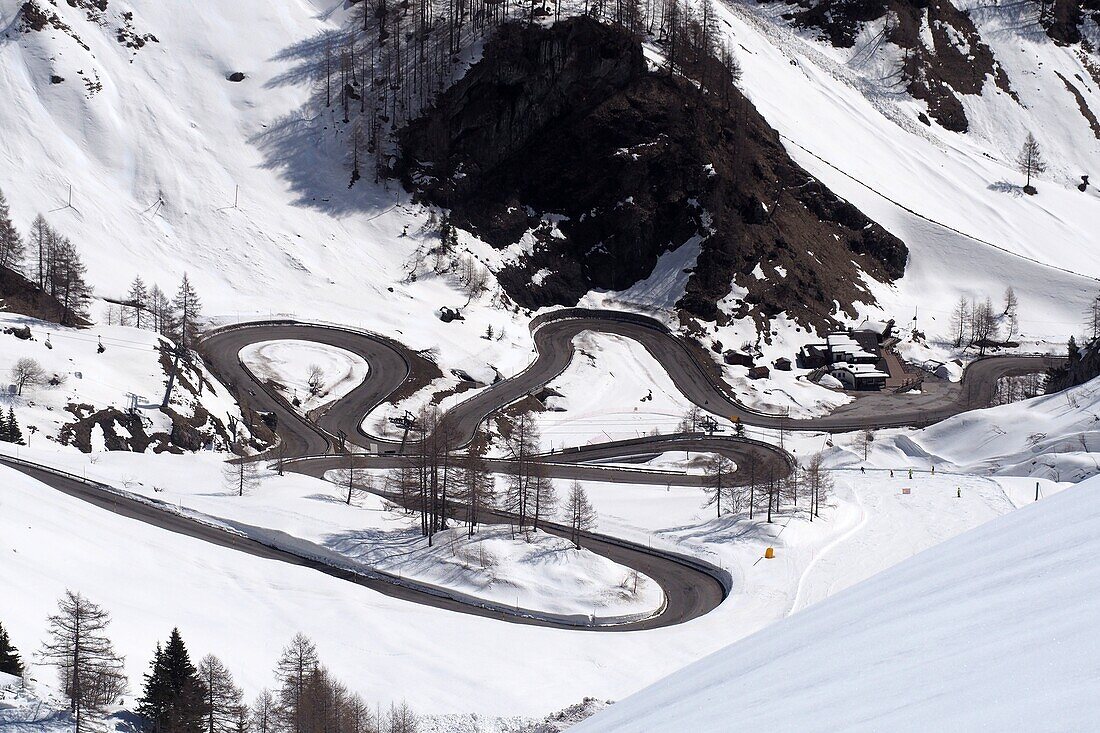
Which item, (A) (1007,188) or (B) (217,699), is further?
(A) (1007,188)

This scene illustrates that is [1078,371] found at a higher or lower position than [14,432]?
higher

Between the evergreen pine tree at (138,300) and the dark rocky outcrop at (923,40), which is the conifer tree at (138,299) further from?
the dark rocky outcrop at (923,40)

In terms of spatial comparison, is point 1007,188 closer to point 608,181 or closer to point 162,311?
point 608,181

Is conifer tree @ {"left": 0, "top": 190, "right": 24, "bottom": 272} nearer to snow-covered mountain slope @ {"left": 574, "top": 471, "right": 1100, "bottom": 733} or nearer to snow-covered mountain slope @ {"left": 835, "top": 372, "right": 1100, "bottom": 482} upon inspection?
snow-covered mountain slope @ {"left": 835, "top": 372, "right": 1100, "bottom": 482}

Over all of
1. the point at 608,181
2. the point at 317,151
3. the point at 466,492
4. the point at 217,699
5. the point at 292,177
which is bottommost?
the point at 217,699

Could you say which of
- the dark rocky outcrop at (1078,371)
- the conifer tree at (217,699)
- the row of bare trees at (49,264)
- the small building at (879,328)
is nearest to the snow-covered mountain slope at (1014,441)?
the dark rocky outcrop at (1078,371)

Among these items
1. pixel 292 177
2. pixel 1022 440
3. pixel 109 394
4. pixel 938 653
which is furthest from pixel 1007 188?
pixel 938 653
